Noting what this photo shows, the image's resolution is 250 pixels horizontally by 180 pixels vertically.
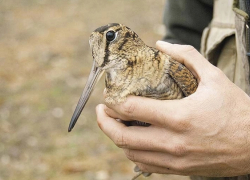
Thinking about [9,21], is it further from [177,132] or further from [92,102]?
[177,132]

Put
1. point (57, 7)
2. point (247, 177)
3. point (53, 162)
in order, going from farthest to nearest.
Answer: point (57, 7) < point (53, 162) < point (247, 177)

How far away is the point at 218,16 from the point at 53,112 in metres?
3.21

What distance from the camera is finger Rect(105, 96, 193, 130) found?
5.27 feet

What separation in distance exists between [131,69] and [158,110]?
31 cm

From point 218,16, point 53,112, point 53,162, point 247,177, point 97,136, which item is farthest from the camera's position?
point 53,112

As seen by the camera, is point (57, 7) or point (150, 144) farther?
point (57, 7)

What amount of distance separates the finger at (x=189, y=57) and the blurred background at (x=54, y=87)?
90.1 inches

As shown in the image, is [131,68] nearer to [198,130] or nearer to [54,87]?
[198,130]

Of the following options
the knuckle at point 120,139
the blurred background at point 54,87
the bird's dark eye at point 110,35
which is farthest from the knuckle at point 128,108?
the blurred background at point 54,87

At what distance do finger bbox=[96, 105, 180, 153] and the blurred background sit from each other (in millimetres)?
2256

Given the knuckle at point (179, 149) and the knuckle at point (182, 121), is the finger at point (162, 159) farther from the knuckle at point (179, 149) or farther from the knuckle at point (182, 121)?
the knuckle at point (182, 121)

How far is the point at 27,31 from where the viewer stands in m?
7.28

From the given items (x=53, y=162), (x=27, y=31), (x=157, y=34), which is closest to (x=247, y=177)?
(x=53, y=162)

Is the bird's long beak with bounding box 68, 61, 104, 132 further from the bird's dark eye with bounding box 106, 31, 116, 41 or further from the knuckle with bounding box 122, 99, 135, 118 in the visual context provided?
the knuckle with bounding box 122, 99, 135, 118
